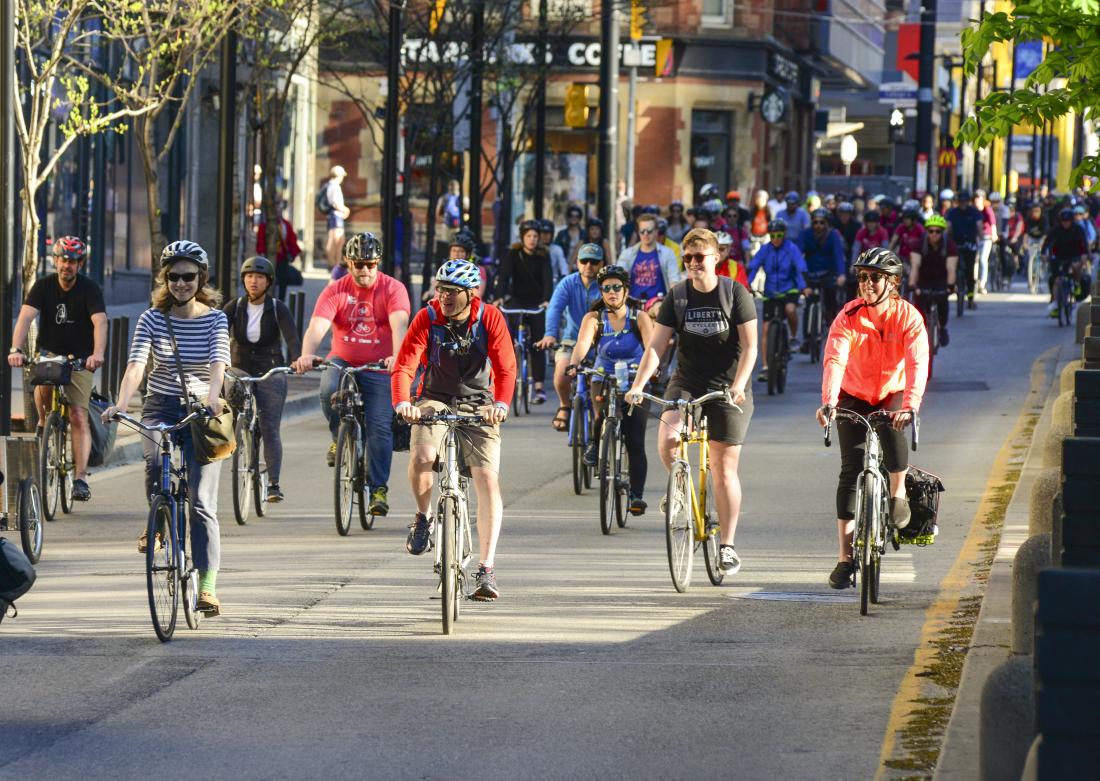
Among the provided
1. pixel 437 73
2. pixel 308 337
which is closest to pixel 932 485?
pixel 308 337

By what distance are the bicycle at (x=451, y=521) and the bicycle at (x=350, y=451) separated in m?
2.85

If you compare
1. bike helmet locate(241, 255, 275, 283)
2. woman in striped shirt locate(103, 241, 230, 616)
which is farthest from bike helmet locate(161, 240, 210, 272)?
bike helmet locate(241, 255, 275, 283)

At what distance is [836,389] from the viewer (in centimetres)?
1077

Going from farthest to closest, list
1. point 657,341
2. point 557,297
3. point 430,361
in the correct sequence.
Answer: point 557,297, point 657,341, point 430,361

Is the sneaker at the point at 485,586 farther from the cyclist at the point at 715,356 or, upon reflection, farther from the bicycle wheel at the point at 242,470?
the bicycle wheel at the point at 242,470

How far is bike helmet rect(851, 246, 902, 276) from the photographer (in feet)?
35.9

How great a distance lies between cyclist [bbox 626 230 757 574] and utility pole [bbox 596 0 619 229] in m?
17.1

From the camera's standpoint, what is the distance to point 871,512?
10.6 meters

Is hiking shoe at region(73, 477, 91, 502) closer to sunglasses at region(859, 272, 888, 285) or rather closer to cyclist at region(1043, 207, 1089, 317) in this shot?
sunglasses at region(859, 272, 888, 285)

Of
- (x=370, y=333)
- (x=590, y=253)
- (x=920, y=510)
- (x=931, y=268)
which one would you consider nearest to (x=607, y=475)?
(x=370, y=333)

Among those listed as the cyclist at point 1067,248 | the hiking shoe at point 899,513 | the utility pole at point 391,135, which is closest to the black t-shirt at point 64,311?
the hiking shoe at point 899,513

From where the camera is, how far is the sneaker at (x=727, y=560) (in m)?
11.6

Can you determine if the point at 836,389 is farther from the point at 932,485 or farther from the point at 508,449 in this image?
the point at 508,449

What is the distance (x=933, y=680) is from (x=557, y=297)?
7984 mm
